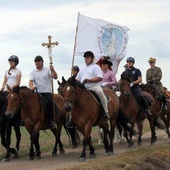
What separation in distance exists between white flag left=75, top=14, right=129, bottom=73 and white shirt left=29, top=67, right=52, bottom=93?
2748mm

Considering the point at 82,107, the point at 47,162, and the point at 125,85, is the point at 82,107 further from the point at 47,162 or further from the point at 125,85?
the point at 125,85

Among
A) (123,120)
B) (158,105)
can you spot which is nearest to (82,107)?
(123,120)

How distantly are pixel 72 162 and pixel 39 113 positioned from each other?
164cm

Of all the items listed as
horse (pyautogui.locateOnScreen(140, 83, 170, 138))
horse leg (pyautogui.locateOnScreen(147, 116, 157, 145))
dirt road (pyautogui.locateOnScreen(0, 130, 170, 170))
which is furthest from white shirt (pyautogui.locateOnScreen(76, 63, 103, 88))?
horse (pyautogui.locateOnScreen(140, 83, 170, 138))

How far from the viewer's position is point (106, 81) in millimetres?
15773

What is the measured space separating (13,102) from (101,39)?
21.8 feet

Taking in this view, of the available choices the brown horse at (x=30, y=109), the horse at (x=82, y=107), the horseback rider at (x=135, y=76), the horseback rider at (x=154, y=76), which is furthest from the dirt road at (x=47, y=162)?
the horseback rider at (x=154, y=76)

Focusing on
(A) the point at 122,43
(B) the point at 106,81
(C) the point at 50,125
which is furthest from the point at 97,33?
(C) the point at 50,125

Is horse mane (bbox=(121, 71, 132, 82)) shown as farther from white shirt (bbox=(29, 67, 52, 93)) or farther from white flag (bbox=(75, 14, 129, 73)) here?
white shirt (bbox=(29, 67, 52, 93))

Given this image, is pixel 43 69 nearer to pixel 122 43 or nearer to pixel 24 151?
pixel 24 151

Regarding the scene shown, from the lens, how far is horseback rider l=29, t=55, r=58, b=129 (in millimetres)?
13398

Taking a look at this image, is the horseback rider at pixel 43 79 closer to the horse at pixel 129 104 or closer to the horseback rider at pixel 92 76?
the horseback rider at pixel 92 76

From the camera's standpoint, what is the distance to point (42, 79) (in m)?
13.5

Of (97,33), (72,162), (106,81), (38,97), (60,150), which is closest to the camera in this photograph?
(72,162)
